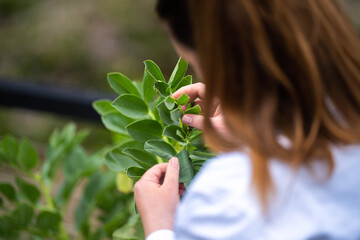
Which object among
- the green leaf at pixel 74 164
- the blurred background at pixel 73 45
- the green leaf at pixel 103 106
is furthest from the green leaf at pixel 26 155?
the blurred background at pixel 73 45

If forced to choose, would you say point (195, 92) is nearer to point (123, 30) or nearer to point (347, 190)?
point (347, 190)

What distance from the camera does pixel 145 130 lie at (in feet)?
2.95

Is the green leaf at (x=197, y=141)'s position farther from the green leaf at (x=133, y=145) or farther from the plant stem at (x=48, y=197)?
the plant stem at (x=48, y=197)

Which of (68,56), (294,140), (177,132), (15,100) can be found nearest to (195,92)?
(177,132)

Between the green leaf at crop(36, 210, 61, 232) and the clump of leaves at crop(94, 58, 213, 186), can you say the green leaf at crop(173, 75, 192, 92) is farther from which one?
the green leaf at crop(36, 210, 61, 232)

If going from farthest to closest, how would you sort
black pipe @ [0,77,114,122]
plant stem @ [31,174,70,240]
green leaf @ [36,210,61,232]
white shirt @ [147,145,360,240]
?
black pipe @ [0,77,114,122]
plant stem @ [31,174,70,240]
green leaf @ [36,210,61,232]
white shirt @ [147,145,360,240]

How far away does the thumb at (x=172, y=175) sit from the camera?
2.58ft

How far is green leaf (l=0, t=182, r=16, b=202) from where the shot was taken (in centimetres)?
127

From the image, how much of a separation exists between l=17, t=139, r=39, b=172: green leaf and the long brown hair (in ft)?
2.47

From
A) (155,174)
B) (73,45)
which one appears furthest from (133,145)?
(73,45)

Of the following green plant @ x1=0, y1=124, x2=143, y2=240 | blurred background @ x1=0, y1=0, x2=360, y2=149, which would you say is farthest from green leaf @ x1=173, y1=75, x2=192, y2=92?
blurred background @ x1=0, y1=0, x2=360, y2=149

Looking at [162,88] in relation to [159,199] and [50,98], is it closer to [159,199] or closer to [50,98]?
[159,199]

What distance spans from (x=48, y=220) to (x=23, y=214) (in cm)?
6

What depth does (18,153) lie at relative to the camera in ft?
4.24
